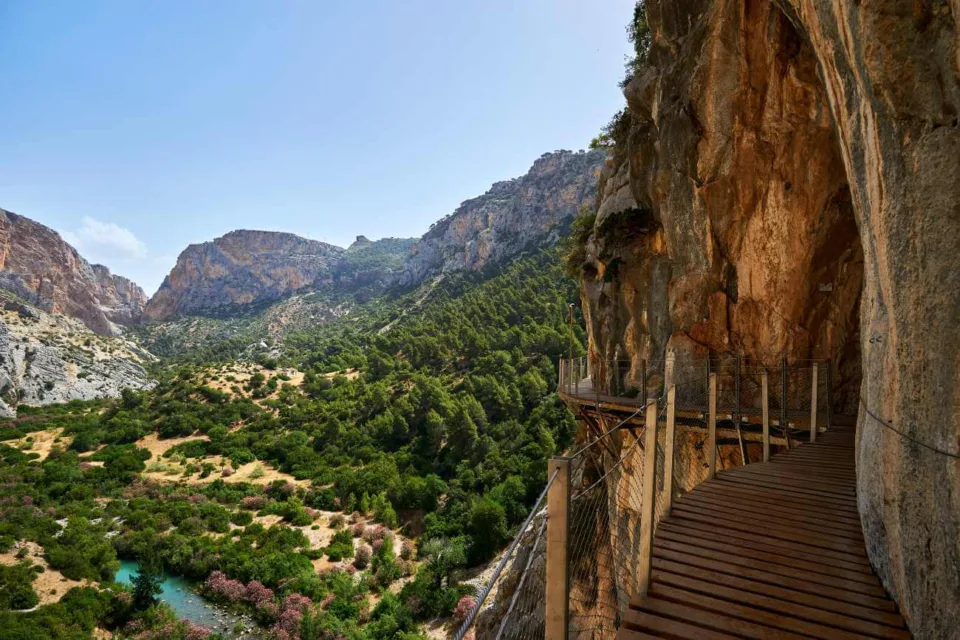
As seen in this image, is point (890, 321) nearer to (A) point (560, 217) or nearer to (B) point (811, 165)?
(B) point (811, 165)

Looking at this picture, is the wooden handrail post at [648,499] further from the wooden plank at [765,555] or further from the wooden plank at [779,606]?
the wooden plank at [765,555]

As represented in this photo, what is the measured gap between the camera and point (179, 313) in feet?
504

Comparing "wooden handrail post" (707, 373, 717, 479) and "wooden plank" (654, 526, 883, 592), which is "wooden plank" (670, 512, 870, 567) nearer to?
"wooden plank" (654, 526, 883, 592)

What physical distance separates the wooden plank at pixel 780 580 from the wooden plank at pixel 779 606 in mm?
193

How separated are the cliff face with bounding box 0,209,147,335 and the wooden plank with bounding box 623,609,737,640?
159 m

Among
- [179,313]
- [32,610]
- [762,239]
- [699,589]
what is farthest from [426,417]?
[179,313]

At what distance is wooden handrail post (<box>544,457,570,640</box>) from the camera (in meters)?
2.04

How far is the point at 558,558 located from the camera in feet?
6.89

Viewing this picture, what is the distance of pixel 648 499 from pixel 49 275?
7043 inches

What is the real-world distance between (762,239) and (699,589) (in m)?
9.20

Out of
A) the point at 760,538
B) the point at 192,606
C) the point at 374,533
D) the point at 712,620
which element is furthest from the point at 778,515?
the point at 192,606

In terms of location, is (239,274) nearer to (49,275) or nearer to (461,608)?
(49,275)

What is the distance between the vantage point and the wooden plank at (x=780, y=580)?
3.14 meters

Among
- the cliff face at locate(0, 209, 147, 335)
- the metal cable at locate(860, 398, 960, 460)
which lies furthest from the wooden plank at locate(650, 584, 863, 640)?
the cliff face at locate(0, 209, 147, 335)
